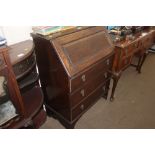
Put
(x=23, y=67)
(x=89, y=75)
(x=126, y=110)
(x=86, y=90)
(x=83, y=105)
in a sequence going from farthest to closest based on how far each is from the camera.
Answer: (x=126, y=110), (x=83, y=105), (x=86, y=90), (x=89, y=75), (x=23, y=67)

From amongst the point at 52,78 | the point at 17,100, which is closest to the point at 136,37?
the point at 52,78

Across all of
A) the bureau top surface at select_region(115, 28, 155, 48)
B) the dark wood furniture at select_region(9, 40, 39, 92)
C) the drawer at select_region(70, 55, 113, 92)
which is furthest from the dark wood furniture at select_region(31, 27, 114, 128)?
the bureau top surface at select_region(115, 28, 155, 48)

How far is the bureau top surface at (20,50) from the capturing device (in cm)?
110

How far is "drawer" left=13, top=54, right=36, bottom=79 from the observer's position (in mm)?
1173

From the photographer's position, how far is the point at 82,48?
1393 mm

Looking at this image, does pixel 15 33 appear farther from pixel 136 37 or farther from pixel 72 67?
pixel 136 37

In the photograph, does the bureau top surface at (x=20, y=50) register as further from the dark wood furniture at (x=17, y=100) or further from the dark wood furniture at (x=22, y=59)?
the dark wood furniture at (x=17, y=100)

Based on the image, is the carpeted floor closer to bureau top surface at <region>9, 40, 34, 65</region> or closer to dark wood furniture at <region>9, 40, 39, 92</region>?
dark wood furniture at <region>9, 40, 39, 92</region>

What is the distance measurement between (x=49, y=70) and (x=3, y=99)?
483mm

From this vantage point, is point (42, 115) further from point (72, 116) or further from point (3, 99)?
point (3, 99)

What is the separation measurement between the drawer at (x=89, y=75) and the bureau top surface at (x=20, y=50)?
46 cm

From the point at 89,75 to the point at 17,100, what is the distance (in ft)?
2.40

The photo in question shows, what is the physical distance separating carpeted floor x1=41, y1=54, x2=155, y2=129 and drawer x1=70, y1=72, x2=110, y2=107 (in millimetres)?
486
